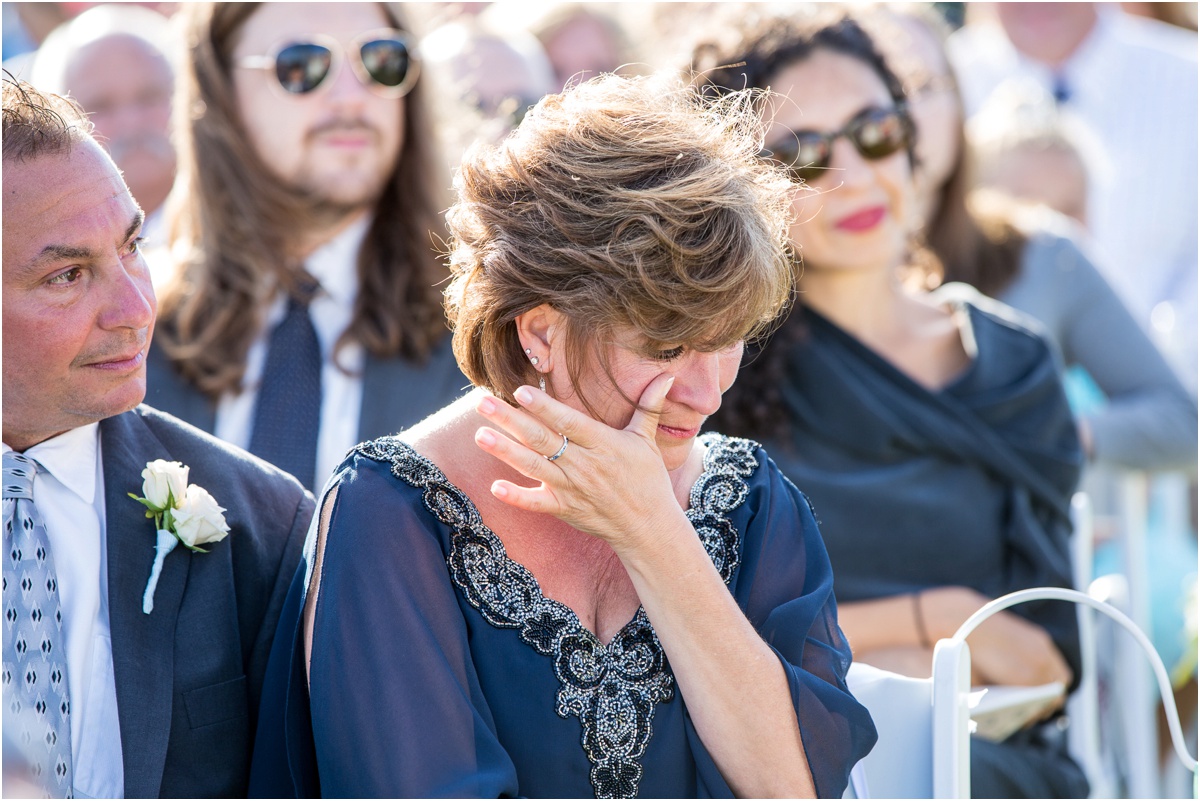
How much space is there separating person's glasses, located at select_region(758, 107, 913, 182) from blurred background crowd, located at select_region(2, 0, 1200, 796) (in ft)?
0.57

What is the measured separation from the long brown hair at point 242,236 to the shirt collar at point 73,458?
1.12 meters

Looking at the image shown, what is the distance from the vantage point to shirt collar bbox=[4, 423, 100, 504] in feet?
6.01

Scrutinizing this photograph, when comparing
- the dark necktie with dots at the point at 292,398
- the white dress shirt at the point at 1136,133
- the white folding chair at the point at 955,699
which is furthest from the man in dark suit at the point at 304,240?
the white dress shirt at the point at 1136,133

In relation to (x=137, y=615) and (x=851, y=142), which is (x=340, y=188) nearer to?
(x=851, y=142)

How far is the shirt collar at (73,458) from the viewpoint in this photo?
1.83 m

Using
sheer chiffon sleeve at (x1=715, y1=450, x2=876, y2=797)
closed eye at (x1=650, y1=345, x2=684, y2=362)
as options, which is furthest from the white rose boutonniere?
sheer chiffon sleeve at (x1=715, y1=450, x2=876, y2=797)

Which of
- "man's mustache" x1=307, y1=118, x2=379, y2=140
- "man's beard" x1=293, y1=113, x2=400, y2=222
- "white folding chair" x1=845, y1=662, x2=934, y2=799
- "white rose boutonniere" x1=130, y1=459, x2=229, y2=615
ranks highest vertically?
"man's mustache" x1=307, y1=118, x2=379, y2=140

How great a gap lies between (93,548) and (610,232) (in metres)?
0.92

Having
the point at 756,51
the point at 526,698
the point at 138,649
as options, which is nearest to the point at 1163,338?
the point at 756,51

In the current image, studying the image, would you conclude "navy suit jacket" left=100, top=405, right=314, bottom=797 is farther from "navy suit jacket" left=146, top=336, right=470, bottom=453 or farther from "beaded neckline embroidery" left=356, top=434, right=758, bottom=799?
"navy suit jacket" left=146, top=336, right=470, bottom=453

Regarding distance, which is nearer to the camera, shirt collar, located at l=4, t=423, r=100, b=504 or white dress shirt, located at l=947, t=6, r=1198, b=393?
shirt collar, located at l=4, t=423, r=100, b=504

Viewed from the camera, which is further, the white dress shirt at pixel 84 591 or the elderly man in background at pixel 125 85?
the elderly man in background at pixel 125 85

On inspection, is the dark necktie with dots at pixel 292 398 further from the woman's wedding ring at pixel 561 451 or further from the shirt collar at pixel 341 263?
the woman's wedding ring at pixel 561 451

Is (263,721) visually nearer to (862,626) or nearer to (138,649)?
(138,649)
